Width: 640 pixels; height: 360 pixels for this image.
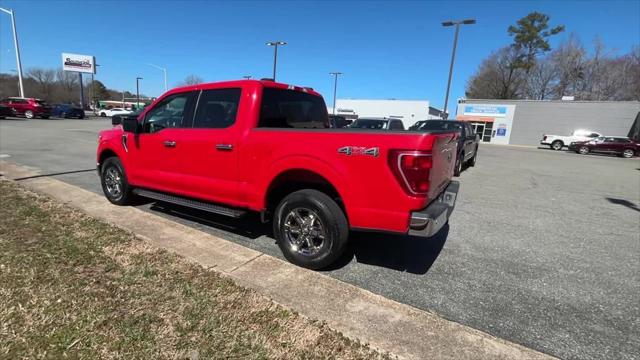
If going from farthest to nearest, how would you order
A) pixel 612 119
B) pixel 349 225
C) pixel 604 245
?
pixel 612 119 → pixel 604 245 → pixel 349 225

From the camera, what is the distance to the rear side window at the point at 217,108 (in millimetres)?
3953

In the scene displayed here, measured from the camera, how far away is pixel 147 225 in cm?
456

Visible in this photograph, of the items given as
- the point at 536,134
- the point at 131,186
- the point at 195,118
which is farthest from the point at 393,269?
the point at 536,134

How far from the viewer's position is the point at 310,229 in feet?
Result: 11.5

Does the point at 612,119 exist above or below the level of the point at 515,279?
above

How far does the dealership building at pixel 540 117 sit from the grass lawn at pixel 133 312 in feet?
143

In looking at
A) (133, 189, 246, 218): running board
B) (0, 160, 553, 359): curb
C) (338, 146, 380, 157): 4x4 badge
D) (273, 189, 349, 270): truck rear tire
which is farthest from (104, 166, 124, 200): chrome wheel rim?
(338, 146, 380, 157): 4x4 badge

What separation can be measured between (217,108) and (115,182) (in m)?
2.59

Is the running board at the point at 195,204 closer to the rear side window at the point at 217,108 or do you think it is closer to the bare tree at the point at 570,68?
the rear side window at the point at 217,108

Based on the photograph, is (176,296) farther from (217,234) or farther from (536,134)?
(536,134)

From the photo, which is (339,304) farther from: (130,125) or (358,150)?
(130,125)

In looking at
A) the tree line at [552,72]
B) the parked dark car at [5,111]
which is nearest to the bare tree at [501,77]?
the tree line at [552,72]

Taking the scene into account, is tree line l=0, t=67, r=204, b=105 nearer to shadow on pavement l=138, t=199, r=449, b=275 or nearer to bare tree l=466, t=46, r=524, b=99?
bare tree l=466, t=46, r=524, b=99

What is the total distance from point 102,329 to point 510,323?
3073mm
